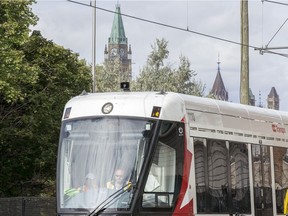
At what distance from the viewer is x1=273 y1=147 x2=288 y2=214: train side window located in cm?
1723

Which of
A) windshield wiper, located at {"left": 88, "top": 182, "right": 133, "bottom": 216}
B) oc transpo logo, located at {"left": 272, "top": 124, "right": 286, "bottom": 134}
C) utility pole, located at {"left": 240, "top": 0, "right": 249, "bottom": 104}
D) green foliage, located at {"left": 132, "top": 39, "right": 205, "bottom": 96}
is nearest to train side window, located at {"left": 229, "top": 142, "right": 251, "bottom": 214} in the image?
oc transpo logo, located at {"left": 272, "top": 124, "right": 286, "bottom": 134}

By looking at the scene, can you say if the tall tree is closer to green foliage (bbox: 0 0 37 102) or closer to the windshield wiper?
green foliage (bbox: 0 0 37 102)

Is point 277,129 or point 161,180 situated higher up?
point 277,129

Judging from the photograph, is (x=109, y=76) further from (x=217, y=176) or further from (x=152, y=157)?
(x=152, y=157)

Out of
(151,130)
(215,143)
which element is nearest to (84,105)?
(151,130)

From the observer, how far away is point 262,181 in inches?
657

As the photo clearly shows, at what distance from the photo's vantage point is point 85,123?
14.4 meters

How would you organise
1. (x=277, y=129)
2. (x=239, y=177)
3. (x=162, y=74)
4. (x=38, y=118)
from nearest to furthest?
(x=239, y=177) < (x=277, y=129) < (x=38, y=118) < (x=162, y=74)

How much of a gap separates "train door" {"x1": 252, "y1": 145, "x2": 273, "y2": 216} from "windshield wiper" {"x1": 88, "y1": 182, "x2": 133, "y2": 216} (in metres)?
3.59

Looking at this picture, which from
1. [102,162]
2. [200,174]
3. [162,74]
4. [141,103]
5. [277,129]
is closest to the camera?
[102,162]

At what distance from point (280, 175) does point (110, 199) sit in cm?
510

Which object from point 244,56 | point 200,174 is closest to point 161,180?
point 200,174

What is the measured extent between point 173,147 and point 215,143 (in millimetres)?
1513

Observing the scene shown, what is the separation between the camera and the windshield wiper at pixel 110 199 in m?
13.5
